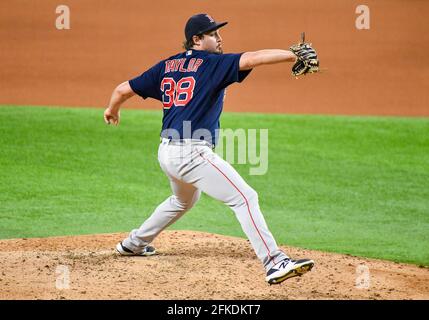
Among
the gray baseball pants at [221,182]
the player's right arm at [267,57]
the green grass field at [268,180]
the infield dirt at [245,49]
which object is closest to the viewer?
the player's right arm at [267,57]

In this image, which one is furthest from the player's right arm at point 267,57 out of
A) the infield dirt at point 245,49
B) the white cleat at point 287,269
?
the infield dirt at point 245,49

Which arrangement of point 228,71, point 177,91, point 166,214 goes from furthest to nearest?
1. point 166,214
2. point 177,91
3. point 228,71

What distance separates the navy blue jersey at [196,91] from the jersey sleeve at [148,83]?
160 millimetres

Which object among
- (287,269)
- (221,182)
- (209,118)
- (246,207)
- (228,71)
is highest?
(228,71)

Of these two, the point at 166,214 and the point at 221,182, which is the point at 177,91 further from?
the point at 166,214

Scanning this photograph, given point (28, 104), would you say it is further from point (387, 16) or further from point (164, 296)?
point (164, 296)

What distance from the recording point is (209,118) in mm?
5672

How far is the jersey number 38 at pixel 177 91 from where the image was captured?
5.65 m

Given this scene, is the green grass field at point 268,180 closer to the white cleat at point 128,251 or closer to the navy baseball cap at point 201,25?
the white cleat at point 128,251

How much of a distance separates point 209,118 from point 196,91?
20 cm

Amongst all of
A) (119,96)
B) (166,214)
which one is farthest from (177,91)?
(166,214)

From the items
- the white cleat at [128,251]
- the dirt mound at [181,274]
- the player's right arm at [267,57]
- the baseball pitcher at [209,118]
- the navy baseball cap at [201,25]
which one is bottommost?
the dirt mound at [181,274]

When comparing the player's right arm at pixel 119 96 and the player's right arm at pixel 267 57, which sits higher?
the player's right arm at pixel 267 57
